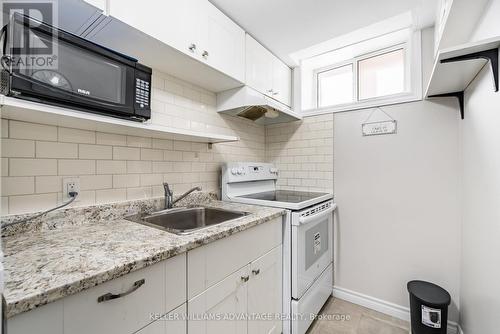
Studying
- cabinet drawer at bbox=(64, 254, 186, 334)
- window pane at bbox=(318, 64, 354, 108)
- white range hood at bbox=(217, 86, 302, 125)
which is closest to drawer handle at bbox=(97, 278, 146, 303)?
cabinet drawer at bbox=(64, 254, 186, 334)

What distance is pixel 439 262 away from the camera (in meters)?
1.74

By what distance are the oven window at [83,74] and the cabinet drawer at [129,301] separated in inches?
30.4

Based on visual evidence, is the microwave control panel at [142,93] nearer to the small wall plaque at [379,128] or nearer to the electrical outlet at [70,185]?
the electrical outlet at [70,185]

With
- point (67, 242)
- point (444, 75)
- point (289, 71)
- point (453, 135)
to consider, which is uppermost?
point (289, 71)

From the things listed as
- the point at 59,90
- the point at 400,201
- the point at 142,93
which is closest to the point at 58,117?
the point at 59,90

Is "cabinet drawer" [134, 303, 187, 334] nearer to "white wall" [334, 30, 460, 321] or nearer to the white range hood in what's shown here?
the white range hood

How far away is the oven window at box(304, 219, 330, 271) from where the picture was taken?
1.69 meters

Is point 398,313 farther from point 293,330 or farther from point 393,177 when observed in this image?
point 393,177

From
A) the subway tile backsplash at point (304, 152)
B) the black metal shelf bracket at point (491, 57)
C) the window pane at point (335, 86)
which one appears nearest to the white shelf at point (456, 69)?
the black metal shelf bracket at point (491, 57)

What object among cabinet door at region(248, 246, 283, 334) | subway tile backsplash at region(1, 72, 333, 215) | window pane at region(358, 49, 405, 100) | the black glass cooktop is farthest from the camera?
window pane at region(358, 49, 405, 100)

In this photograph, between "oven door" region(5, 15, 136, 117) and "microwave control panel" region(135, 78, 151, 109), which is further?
"microwave control panel" region(135, 78, 151, 109)

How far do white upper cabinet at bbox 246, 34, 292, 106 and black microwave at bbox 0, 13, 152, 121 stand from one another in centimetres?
96

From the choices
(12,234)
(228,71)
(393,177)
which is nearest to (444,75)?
(393,177)

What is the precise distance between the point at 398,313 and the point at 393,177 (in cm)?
113
